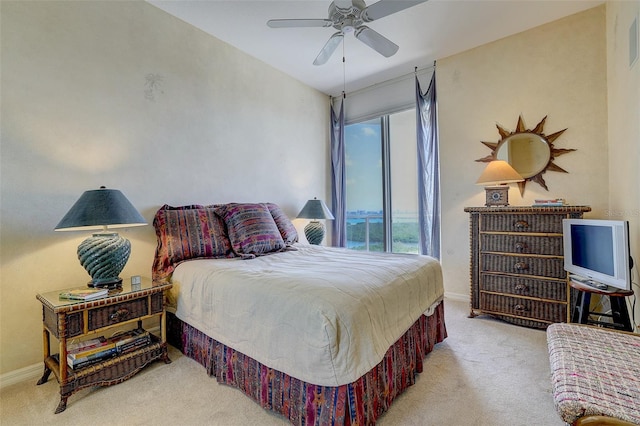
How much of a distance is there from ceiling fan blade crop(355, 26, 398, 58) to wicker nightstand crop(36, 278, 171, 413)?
239 cm

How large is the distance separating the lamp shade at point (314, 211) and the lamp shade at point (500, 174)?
5.97ft

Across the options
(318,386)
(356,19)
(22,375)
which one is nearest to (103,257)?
(22,375)

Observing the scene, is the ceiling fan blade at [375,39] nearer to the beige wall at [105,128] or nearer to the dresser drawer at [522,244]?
the beige wall at [105,128]

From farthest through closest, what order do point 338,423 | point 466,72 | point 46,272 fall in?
point 466,72, point 46,272, point 338,423

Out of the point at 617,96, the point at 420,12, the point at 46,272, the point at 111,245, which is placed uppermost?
the point at 420,12

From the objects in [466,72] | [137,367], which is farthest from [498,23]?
[137,367]

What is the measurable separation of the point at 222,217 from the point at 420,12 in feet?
8.66

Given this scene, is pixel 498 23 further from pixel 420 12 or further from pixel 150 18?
pixel 150 18

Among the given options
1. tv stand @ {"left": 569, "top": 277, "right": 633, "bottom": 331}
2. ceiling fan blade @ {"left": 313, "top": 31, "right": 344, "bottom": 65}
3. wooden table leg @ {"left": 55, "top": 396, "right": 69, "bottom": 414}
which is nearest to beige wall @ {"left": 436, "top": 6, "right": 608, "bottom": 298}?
tv stand @ {"left": 569, "top": 277, "right": 633, "bottom": 331}

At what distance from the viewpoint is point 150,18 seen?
257cm

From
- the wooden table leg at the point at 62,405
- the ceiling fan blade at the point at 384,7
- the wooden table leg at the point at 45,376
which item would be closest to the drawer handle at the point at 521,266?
the ceiling fan blade at the point at 384,7

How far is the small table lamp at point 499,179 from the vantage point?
9.31 ft

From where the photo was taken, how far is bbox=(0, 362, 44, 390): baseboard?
1.83 m

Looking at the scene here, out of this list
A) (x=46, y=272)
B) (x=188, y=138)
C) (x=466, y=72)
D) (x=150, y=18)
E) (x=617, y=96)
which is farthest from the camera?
(x=466, y=72)
